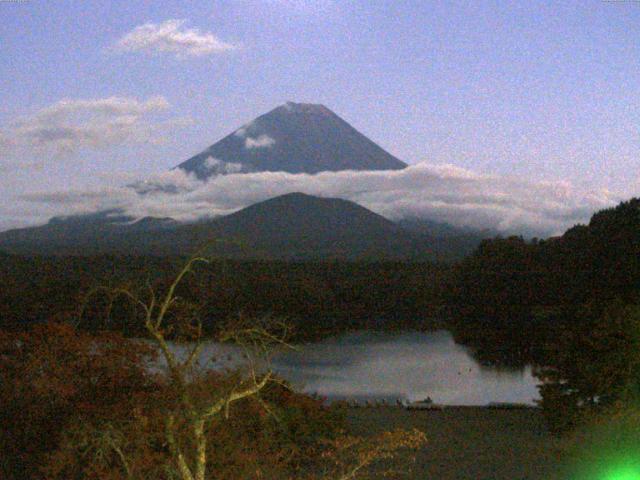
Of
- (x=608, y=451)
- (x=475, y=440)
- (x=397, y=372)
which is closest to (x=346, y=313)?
(x=397, y=372)

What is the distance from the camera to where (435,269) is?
50.7 m

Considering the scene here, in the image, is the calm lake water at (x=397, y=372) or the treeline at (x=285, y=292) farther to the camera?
the treeline at (x=285, y=292)

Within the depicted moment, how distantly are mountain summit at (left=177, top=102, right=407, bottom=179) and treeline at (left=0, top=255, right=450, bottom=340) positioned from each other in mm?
48596

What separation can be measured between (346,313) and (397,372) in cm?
1545

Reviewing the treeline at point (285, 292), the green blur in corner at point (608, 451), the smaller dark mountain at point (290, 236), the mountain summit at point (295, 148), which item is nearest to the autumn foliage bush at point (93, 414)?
the green blur in corner at point (608, 451)

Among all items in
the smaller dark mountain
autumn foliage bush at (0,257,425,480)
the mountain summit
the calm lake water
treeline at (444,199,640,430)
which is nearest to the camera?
autumn foliage bush at (0,257,425,480)

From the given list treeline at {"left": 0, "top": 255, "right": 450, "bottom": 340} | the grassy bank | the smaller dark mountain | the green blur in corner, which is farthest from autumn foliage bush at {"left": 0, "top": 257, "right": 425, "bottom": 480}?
the smaller dark mountain

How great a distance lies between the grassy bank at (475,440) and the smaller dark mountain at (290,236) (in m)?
47.1

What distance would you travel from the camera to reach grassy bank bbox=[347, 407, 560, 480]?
10.2m

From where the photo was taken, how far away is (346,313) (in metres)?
39.5

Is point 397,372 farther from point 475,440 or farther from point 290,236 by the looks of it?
point 290,236

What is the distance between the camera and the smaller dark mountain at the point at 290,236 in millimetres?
66062

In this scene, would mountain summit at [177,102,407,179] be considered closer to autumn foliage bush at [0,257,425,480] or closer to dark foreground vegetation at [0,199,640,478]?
dark foreground vegetation at [0,199,640,478]

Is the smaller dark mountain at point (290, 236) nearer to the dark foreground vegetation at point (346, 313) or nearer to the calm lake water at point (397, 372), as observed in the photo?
the dark foreground vegetation at point (346, 313)
